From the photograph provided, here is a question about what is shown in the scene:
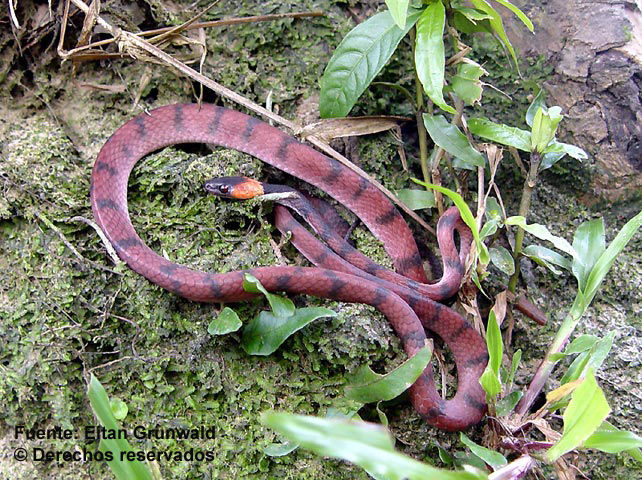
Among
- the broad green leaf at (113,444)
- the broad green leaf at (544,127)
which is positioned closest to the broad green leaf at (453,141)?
the broad green leaf at (544,127)

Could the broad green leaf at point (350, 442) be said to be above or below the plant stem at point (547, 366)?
above

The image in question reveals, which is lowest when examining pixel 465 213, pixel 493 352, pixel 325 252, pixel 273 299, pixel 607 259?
pixel 325 252

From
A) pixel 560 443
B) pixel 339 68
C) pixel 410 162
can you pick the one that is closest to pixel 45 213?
pixel 339 68

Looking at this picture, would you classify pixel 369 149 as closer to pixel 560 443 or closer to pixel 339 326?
pixel 339 326

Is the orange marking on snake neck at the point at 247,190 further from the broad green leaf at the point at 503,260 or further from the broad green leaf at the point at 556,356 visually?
the broad green leaf at the point at 556,356

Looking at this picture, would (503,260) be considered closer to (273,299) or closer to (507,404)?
(507,404)

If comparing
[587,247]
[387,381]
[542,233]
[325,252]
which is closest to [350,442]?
[387,381]
